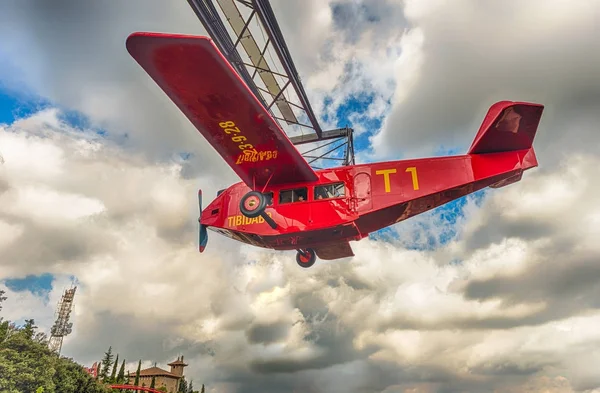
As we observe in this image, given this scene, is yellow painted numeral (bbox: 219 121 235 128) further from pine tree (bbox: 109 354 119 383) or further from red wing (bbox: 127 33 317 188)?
pine tree (bbox: 109 354 119 383)

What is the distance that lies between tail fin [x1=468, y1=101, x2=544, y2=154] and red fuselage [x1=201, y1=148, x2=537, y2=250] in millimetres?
233

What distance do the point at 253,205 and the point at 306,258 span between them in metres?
4.40

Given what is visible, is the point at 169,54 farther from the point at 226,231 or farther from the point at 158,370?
the point at 158,370

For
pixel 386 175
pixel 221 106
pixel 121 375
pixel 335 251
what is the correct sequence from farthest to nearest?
pixel 121 375 < pixel 335 251 < pixel 386 175 < pixel 221 106

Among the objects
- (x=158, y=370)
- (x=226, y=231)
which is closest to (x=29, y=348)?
(x=226, y=231)

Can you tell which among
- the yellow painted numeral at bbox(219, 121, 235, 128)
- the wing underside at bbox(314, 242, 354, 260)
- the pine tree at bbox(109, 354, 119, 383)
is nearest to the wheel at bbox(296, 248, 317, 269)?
the wing underside at bbox(314, 242, 354, 260)

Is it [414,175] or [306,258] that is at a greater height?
[414,175]

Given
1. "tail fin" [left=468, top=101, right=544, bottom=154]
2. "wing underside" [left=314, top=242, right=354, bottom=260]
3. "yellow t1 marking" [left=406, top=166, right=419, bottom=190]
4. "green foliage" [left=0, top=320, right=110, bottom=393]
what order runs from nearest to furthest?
"tail fin" [left=468, top=101, right=544, bottom=154] → "yellow t1 marking" [left=406, top=166, right=419, bottom=190] → "wing underside" [left=314, top=242, right=354, bottom=260] → "green foliage" [left=0, top=320, right=110, bottom=393]

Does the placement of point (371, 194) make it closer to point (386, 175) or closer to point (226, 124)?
point (386, 175)

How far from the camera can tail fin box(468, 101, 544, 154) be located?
10219 mm

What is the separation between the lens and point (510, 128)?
10.8 metres

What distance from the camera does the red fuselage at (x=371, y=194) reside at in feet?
37.4

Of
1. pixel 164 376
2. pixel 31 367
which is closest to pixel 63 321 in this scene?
pixel 164 376

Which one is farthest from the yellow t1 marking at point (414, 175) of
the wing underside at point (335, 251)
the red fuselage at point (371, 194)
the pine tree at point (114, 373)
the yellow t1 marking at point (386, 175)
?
the pine tree at point (114, 373)
